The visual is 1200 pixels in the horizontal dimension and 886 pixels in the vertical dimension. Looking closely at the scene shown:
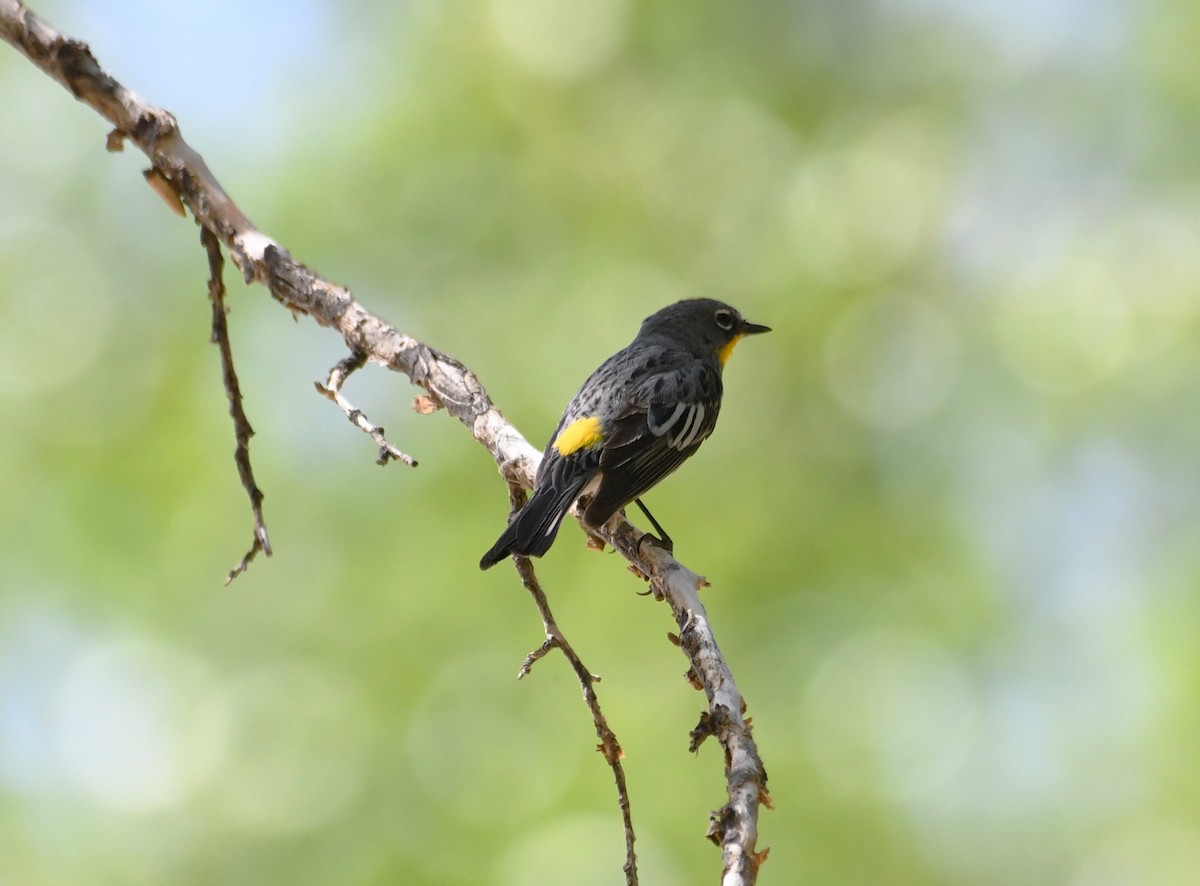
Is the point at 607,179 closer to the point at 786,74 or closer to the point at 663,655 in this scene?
the point at 786,74

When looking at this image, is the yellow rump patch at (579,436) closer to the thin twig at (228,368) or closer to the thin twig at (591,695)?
the thin twig at (591,695)

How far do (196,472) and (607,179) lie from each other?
523cm

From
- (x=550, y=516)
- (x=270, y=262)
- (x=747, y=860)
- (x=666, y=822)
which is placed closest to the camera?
(x=747, y=860)

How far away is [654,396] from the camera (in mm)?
5848

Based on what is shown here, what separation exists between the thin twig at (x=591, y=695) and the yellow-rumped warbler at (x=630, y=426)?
1.07 feet

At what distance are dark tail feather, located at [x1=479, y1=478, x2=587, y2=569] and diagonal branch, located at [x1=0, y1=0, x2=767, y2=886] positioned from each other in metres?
0.15

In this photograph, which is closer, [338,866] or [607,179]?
[338,866]

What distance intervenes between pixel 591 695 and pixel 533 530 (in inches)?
40.1

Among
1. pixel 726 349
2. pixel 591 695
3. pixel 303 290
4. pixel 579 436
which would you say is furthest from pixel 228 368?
pixel 726 349

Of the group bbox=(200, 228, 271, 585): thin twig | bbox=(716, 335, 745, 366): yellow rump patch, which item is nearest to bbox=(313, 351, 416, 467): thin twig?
bbox=(200, 228, 271, 585): thin twig

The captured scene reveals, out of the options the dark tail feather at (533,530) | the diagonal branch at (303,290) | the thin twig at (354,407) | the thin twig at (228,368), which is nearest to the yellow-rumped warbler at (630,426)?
the dark tail feather at (533,530)

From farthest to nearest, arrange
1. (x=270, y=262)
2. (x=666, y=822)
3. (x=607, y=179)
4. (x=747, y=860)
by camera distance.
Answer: (x=607, y=179) < (x=666, y=822) < (x=270, y=262) < (x=747, y=860)

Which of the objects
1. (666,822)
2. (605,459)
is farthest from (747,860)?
(666,822)

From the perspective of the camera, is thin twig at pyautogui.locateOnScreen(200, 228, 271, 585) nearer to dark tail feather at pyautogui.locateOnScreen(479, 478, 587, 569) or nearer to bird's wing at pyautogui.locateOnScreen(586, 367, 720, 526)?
dark tail feather at pyautogui.locateOnScreen(479, 478, 587, 569)
